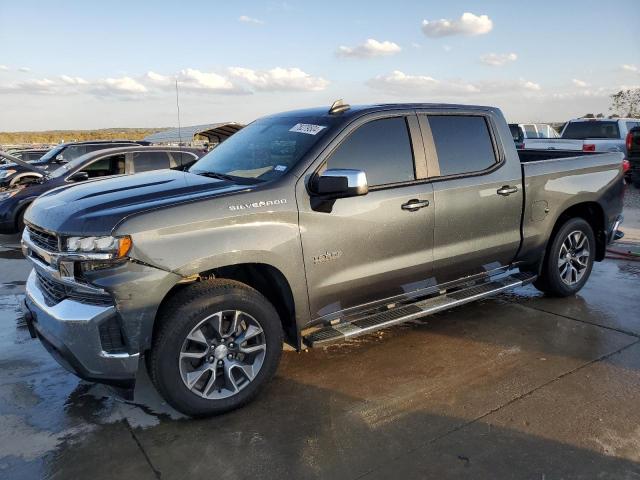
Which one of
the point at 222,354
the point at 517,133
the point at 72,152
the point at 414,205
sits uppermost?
the point at 517,133

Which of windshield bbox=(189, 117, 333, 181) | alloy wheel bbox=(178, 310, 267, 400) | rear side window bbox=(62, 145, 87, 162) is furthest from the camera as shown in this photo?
rear side window bbox=(62, 145, 87, 162)

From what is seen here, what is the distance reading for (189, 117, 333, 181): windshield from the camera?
3.68 meters

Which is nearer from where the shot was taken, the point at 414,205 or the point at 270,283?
the point at 270,283

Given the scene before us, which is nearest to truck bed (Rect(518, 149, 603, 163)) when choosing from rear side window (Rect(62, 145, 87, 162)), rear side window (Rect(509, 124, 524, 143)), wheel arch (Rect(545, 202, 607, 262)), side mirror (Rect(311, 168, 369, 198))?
wheel arch (Rect(545, 202, 607, 262))

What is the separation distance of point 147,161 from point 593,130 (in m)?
12.2

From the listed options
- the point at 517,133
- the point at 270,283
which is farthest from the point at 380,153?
the point at 517,133

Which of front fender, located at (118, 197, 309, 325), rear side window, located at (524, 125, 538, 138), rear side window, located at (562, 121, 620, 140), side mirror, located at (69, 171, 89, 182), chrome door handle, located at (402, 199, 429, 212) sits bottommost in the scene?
front fender, located at (118, 197, 309, 325)

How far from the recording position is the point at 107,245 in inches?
113

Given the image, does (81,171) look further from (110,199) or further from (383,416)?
(383,416)

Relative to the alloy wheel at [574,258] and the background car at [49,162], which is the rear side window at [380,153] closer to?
the alloy wheel at [574,258]

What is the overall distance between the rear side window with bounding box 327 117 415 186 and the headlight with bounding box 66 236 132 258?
1476mm

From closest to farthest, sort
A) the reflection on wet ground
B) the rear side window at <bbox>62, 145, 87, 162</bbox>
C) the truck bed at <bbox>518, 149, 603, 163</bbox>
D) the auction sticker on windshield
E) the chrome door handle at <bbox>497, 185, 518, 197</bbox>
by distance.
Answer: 1. the reflection on wet ground
2. the auction sticker on windshield
3. the chrome door handle at <bbox>497, 185, 518, 197</bbox>
4. the truck bed at <bbox>518, 149, 603, 163</bbox>
5. the rear side window at <bbox>62, 145, 87, 162</bbox>

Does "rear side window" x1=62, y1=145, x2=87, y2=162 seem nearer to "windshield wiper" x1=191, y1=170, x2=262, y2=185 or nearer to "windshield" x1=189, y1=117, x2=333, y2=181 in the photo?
"windshield" x1=189, y1=117, x2=333, y2=181

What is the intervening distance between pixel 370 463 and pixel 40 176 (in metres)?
10.00
